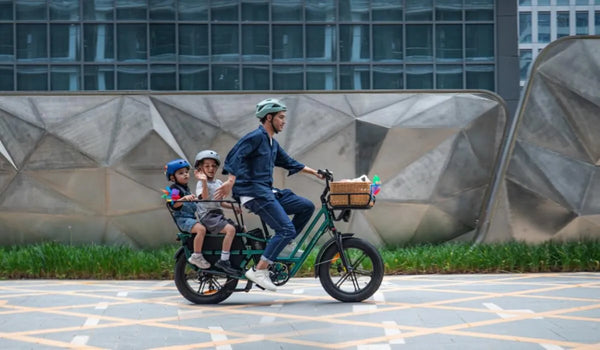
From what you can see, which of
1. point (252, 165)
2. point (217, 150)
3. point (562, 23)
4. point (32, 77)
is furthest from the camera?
point (562, 23)

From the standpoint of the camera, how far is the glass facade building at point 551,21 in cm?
6862

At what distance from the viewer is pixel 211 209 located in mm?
10273

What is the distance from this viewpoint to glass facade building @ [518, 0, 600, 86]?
68.6 meters

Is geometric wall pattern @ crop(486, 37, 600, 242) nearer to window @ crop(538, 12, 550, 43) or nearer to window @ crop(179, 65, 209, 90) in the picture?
window @ crop(179, 65, 209, 90)

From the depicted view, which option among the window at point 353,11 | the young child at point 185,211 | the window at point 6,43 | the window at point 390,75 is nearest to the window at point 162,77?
the window at point 6,43

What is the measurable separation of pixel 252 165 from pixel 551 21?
6482cm

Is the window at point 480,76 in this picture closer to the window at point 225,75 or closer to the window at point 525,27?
the window at point 225,75

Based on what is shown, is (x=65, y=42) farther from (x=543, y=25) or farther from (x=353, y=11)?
(x=543, y=25)

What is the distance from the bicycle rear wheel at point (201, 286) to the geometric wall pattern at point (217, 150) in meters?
6.32

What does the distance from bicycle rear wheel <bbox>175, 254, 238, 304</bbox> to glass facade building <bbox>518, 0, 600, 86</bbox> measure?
5947 centimetres

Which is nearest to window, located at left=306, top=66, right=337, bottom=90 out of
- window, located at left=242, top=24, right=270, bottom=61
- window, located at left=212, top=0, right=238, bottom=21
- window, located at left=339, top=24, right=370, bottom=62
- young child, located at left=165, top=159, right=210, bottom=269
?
window, located at left=339, top=24, right=370, bottom=62

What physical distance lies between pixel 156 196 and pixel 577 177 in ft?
21.2

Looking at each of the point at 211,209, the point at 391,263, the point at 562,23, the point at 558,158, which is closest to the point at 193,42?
the point at 558,158

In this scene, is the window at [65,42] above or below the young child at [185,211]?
above
